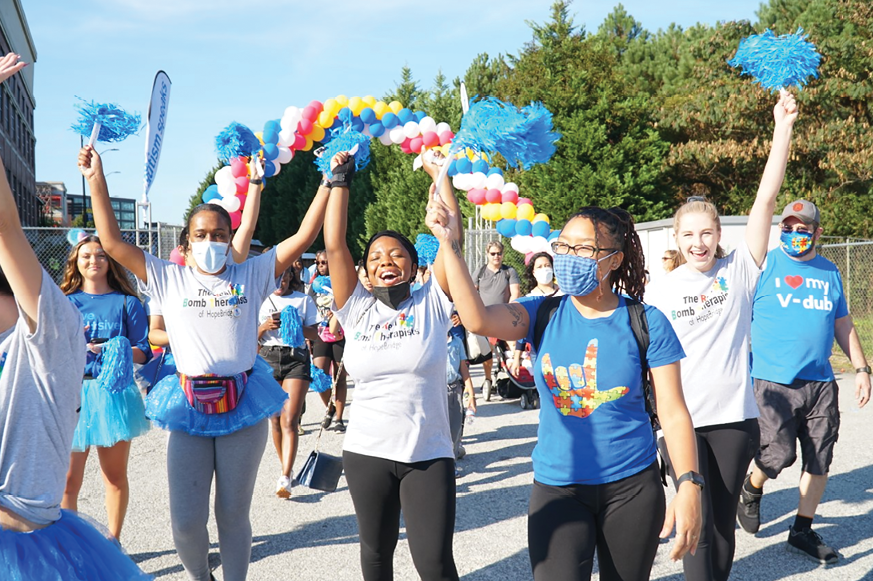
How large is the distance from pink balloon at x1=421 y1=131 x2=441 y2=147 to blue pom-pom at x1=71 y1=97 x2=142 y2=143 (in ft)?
17.1

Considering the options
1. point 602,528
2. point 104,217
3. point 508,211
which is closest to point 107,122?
point 104,217

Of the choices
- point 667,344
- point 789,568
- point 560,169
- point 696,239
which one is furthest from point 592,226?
point 560,169

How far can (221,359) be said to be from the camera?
388 centimetres

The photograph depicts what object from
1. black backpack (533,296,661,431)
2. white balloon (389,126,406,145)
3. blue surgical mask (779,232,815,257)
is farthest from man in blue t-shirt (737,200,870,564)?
white balloon (389,126,406,145)

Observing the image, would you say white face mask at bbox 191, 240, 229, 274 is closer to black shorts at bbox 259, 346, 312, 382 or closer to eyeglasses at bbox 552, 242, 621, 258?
eyeglasses at bbox 552, 242, 621, 258

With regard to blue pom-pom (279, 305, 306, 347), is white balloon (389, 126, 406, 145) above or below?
above

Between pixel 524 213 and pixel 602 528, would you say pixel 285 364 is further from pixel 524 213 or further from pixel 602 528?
pixel 602 528

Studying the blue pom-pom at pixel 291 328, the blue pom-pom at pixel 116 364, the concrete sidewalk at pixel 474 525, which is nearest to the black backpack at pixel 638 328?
the concrete sidewalk at pixel 474 525

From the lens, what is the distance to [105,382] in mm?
4656

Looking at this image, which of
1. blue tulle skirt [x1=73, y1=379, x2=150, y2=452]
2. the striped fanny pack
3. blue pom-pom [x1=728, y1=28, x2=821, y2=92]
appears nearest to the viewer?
the striped fanny pack

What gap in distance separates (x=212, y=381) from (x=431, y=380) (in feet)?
3.75

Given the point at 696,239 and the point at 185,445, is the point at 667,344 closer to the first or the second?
the point at 696,239

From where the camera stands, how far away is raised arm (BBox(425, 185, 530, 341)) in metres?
2.84

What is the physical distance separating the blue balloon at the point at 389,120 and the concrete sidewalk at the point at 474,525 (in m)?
3.90
